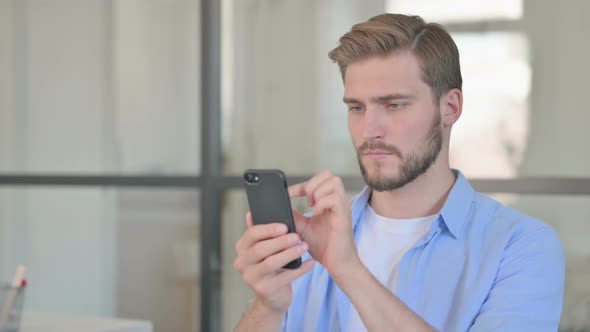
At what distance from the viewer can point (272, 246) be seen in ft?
4.71

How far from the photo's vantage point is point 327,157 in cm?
317

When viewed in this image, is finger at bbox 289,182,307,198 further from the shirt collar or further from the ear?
the ear

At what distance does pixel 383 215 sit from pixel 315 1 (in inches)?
61.7

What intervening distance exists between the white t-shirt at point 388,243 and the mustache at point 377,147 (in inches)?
5.8

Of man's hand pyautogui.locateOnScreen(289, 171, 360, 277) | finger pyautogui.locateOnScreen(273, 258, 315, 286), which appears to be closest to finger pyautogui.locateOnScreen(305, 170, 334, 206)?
man's hand pyautogui.locateOnScreen(289, 171, 360, 277)

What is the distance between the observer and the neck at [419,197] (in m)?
1.73

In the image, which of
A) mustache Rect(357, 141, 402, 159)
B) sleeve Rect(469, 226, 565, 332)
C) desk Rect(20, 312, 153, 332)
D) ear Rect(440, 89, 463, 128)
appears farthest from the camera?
desk Rect(20, 312, 153, 332)

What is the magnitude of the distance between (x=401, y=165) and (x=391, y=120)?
0.09 m

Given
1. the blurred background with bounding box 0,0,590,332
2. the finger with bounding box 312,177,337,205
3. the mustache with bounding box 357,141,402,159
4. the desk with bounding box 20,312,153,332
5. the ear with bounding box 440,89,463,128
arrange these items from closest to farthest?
the finger with bounding box 312,177,337,205 < the mustache with bounding box 357,141,402,159 < the ear with bounding box 440,89,463,128 < the desk with bounding box 20,312,153,332 < the blurred background with bounding box 0,0,590,332

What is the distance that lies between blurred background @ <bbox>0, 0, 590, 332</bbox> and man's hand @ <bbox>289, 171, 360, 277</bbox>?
1.50 m

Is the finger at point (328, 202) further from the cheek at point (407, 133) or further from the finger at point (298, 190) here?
the cheek at point (407, 133)

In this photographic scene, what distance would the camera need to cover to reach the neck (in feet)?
5.69

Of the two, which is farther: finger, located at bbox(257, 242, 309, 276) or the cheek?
the cheek

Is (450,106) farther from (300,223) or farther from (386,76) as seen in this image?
(300,223)
